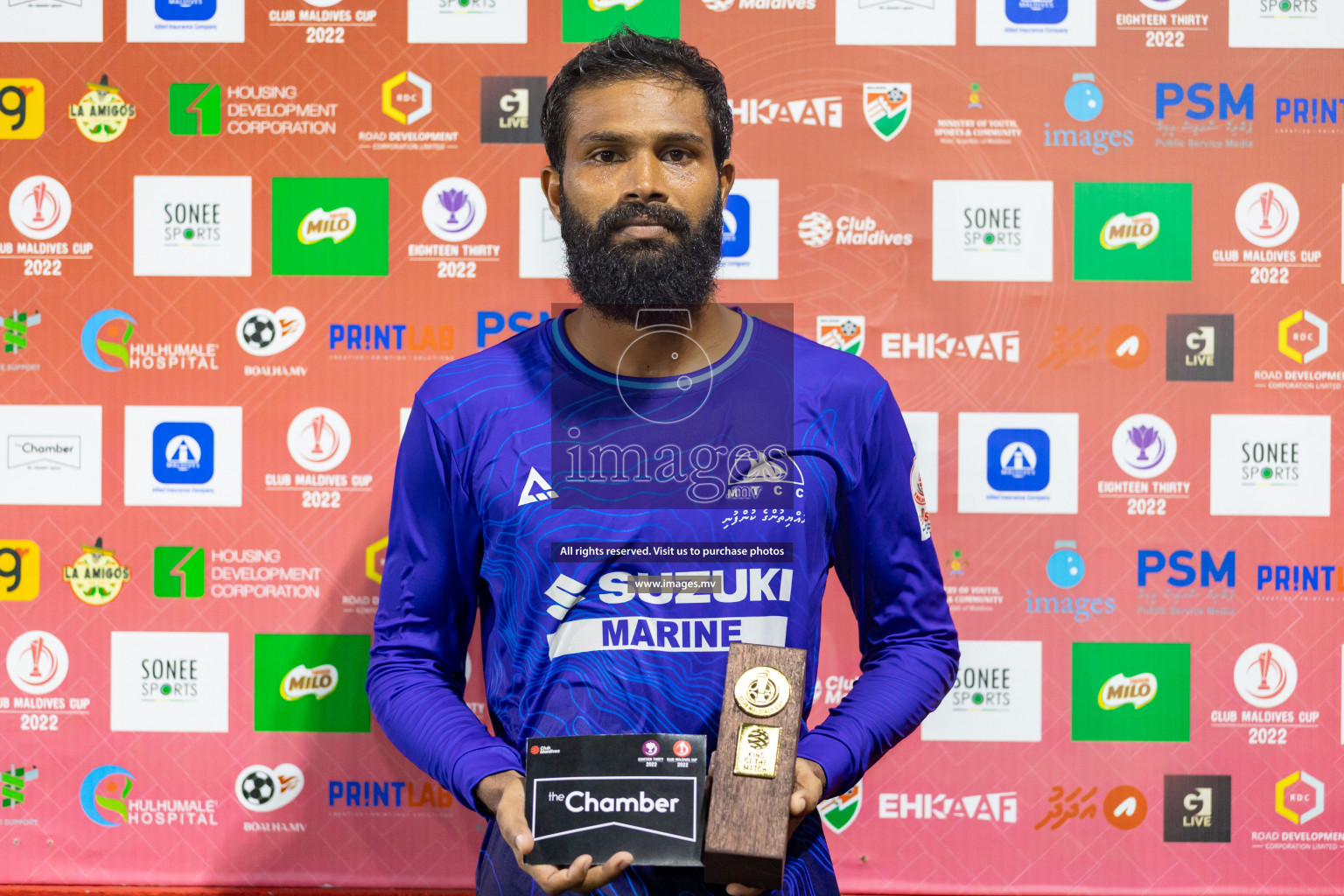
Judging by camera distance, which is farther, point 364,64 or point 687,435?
point 364,64

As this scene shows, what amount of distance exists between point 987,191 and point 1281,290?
21.9 inches

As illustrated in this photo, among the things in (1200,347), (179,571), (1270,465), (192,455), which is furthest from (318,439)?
(1270,465)

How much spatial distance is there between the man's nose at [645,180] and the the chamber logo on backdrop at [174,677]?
1200 mm

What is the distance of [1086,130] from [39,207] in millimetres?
1891

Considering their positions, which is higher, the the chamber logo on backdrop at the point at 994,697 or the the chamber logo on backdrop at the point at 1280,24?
the the chamber logo on backdrop at the point at 1280,24

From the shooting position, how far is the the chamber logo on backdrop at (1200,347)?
1.61 m

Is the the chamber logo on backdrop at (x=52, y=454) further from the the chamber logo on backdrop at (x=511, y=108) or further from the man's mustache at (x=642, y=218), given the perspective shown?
the man's mustache at (x=642, y=218)

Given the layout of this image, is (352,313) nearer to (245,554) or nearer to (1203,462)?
(245,554)

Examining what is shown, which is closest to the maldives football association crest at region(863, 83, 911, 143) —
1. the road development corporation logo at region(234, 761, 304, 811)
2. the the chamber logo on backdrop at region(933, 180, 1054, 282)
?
the the chamber logo on backdrop at region(933, 180, 1054, 282)

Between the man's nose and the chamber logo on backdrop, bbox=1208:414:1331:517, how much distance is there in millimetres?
1194

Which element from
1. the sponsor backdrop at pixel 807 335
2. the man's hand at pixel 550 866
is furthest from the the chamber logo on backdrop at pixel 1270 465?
the man's hand at pixel 550 866

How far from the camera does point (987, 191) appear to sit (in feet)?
5.29

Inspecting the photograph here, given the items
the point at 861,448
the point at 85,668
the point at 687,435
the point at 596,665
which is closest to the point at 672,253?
the point at 687,435

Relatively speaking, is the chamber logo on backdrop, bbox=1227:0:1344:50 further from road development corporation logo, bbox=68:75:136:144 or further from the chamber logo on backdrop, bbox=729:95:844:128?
road development corporation logo, bbox=68:75:136:144
